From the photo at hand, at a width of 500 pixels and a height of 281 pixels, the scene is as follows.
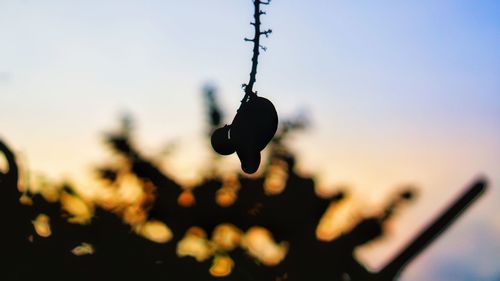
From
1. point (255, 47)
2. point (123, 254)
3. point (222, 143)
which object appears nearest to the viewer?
point (255, 47)

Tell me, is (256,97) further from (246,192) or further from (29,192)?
(246,192)

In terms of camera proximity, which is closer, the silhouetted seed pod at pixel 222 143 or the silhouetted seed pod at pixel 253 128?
the silhouetted seed pod at pixel 253 128

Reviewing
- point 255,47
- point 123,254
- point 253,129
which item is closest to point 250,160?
point 253,129

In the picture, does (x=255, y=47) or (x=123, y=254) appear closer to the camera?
(x=255, y=47)

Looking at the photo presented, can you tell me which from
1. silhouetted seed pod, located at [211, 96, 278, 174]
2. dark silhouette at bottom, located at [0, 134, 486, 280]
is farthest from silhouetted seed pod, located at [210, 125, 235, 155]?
dark silhouette at bottom, located at [0, 134, 486, 280]

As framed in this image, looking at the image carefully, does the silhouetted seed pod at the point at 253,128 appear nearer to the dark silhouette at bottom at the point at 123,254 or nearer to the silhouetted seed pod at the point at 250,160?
the silhouetted seed pod at the point at 250,160

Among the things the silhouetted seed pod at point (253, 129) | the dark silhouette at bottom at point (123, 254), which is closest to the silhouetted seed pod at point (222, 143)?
the silhouetted seed pod at point (253, 129)

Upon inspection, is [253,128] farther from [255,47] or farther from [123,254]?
[123,254]

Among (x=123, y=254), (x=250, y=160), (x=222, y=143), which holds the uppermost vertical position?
(x=123, y=254)

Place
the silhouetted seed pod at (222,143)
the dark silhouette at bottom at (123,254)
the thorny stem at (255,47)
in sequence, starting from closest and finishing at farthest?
the thorny stem at (255,47) → the silhouetted seed pod at (222,143) → the dark silhouette at bottom at (123,254)
